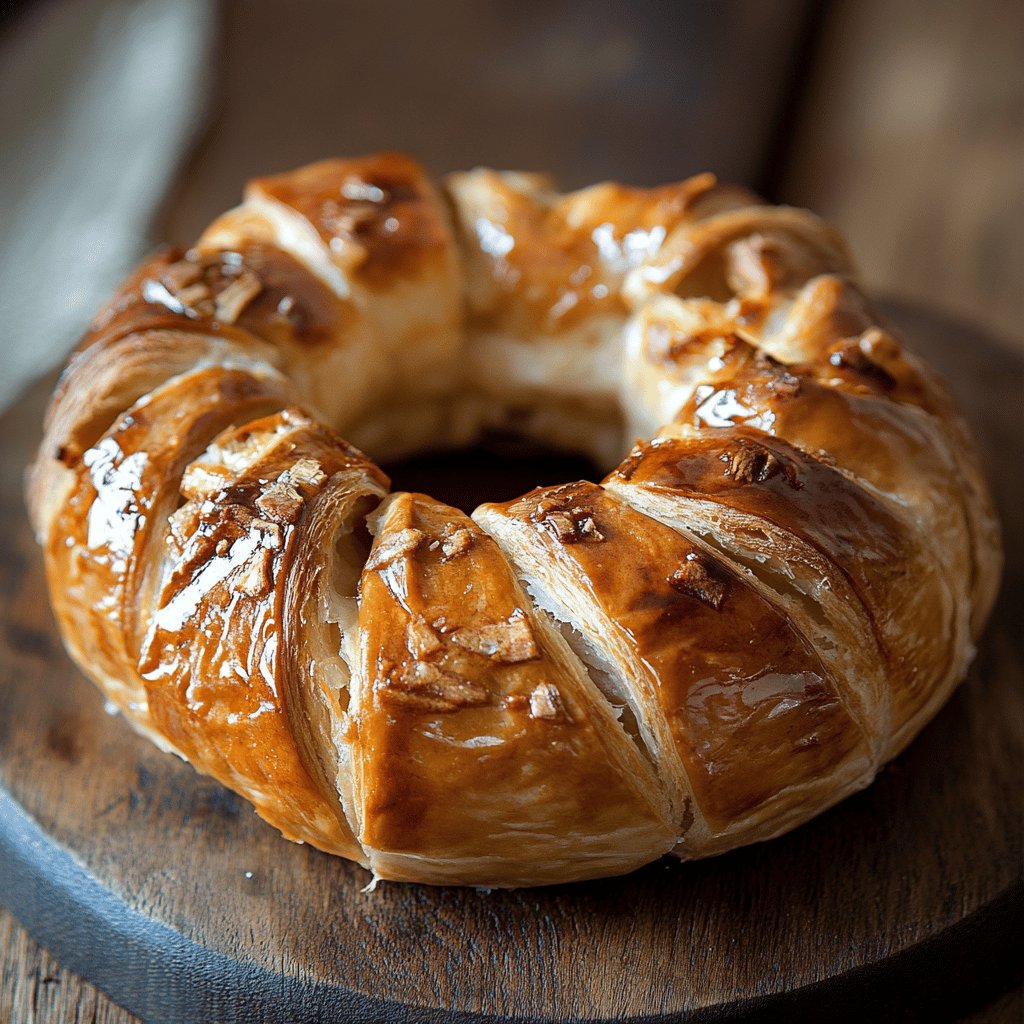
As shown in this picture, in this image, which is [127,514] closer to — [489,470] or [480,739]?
[480,739]

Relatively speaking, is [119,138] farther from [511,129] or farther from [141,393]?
[141,393]

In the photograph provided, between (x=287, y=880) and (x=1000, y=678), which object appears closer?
(x=287, y=880)

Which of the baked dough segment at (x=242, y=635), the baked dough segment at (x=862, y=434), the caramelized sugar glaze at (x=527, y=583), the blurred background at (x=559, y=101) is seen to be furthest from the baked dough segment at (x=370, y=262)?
the blurred background at (x=559, y=101)

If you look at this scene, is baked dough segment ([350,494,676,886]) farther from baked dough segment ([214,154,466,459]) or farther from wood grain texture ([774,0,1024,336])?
wood grain texture ([774,0,1024,336])

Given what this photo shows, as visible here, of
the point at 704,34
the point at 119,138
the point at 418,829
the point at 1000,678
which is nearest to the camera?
the point at 418,829

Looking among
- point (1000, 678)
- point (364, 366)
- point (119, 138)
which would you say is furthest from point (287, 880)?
point (119, 138)

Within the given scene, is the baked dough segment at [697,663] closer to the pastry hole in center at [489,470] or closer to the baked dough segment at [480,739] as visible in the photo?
the baked dough segment at [480,739]

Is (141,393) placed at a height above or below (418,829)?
above
